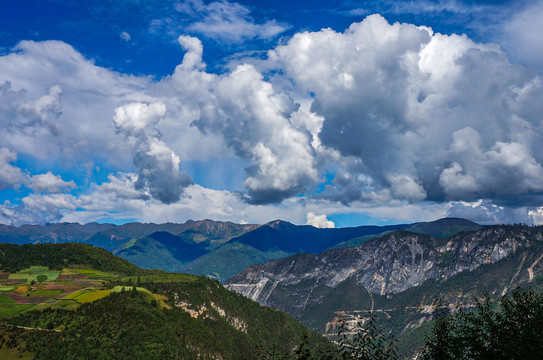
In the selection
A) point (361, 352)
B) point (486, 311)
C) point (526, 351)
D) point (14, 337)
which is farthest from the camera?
point (14, 337)

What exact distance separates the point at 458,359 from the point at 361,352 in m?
29.9

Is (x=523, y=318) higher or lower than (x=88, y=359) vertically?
higher

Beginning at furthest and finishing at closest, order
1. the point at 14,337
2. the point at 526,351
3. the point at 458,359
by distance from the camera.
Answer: the point at 14,337
the point at 458,359
the point at 526,351

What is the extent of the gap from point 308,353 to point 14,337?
636 feet

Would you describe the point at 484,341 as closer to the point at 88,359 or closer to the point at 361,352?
the point at 361,352

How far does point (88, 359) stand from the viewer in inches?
7790

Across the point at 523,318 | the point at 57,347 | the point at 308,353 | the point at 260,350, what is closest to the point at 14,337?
the point at 57,347

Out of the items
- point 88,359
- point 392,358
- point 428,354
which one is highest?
point 392,358

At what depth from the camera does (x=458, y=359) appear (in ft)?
229

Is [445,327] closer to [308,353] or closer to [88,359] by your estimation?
[308,353]

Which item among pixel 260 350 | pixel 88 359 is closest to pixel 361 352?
pixel 260 350

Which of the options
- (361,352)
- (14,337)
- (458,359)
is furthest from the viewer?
(14,337)

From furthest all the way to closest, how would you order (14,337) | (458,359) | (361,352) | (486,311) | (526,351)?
1. (14,337)
2. (486,311)
3. (458,359)
4. (526,351)
5. (361,352)

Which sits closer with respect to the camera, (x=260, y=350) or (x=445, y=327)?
(x=260, y=350)
